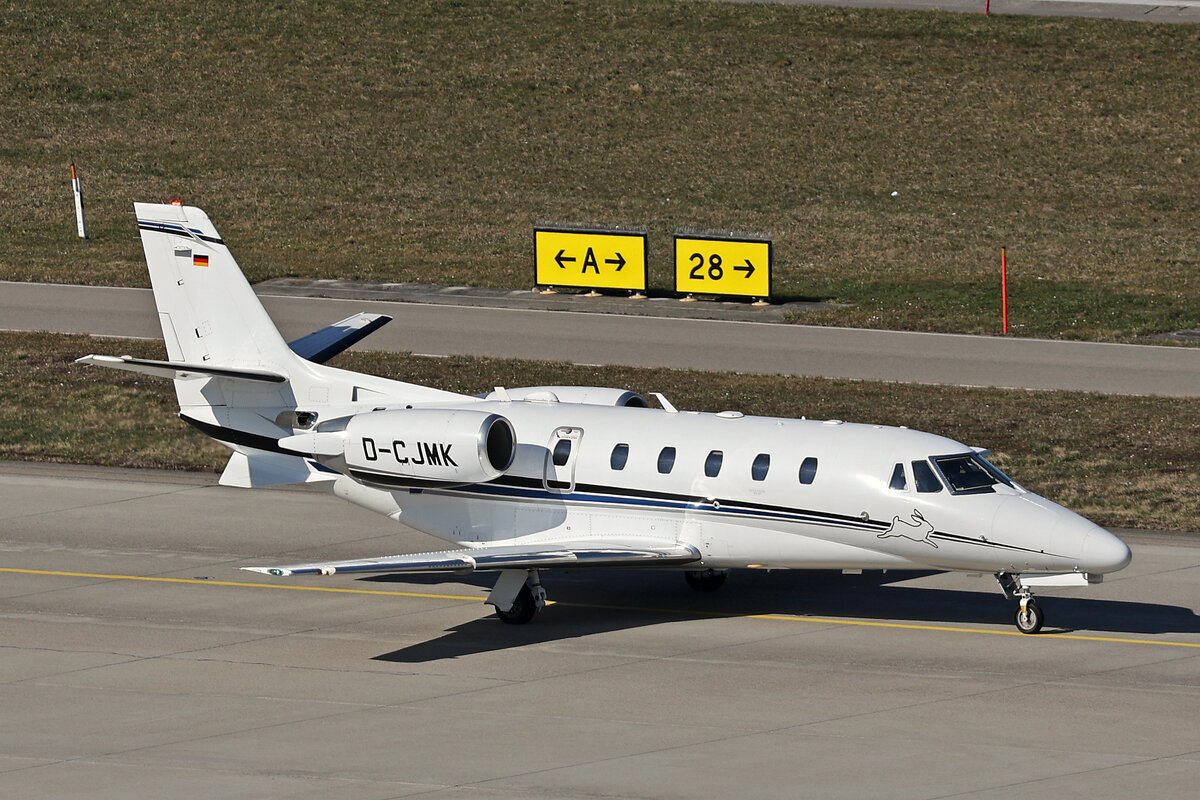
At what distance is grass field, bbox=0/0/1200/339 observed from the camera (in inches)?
2132

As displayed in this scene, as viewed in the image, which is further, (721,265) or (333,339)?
(721,265)

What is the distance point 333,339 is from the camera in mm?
29250

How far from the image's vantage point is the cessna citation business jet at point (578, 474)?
918 inches

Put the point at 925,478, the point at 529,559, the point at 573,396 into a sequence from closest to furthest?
the point at 925,478
the point at 529,559
the point at 573,396

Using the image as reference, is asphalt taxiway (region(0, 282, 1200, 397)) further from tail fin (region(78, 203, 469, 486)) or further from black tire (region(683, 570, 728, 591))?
tail fin (region(78, 203, 469, 486))

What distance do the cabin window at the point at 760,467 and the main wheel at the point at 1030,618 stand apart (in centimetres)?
385

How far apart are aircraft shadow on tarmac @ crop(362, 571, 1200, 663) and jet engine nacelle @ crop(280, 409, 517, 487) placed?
217cm

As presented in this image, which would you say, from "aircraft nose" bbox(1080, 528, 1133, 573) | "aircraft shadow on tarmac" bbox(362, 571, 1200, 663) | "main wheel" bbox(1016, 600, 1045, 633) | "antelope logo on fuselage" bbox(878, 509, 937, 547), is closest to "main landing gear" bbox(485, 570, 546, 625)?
"aircraft shadow on tarmac" bbox(362, 571, 1200, 663)

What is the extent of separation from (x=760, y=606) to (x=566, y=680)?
14.6ft

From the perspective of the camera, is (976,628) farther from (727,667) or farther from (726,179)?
(726,179)

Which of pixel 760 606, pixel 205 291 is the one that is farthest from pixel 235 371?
pixel 760 606

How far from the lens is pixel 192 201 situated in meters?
62.0

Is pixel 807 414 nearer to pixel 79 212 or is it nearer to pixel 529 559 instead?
pixel 529 559

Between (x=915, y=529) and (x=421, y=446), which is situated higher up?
(x=421, y=446)
